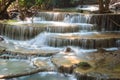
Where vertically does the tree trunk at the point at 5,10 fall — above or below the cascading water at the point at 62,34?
above

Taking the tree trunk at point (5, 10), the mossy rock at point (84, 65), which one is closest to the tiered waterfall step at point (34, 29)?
the tree trunk at point (5, 10)

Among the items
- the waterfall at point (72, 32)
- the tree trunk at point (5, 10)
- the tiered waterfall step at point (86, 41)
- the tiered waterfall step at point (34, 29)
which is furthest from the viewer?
the tree trunk at point (5, 10)

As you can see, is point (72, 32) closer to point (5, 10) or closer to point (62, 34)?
point (62, 34)

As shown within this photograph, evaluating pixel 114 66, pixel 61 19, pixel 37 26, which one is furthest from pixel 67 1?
pixel 114 66

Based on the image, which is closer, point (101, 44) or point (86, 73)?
point (86, 73)

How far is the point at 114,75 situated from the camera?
33.0 ft

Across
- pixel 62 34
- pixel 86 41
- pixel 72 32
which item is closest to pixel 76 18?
pixel 72 32

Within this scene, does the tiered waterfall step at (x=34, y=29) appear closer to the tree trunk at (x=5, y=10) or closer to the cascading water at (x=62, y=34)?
the cascading water at (x=62, y=34)

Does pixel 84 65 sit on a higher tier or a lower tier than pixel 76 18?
lower

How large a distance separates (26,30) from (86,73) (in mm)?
6901

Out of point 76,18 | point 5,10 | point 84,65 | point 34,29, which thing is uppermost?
point 5,10

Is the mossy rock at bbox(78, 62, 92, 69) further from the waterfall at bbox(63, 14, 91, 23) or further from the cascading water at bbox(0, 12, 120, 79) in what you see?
the waterfall at bbox(63, 14, 91, 23)

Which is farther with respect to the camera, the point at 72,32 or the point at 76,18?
the point at 76,18

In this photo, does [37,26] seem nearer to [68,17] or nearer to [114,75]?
[68,17]
